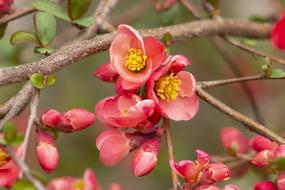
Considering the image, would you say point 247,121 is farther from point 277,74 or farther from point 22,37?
point 22,37

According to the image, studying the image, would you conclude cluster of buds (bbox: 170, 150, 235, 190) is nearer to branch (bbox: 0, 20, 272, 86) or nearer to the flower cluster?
the flower cluster

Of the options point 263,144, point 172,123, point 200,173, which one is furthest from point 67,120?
point 172,123

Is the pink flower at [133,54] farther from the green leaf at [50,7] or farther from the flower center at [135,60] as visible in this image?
the green leaf at [50,7]

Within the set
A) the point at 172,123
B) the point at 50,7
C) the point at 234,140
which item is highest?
the point at 50,7

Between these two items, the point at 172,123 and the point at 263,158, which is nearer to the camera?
the point at 263,158

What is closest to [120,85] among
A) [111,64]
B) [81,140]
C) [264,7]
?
[111,64]
